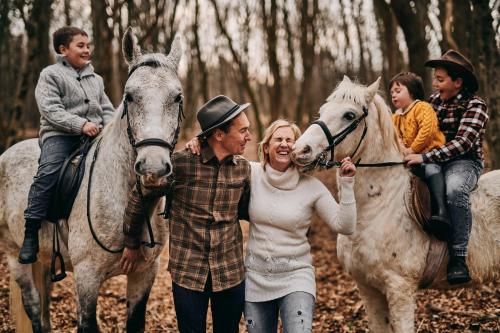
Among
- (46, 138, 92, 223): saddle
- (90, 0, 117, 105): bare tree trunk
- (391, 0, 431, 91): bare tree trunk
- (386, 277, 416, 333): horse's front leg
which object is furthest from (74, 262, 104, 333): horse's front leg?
(90, 0, 117, 105): bare tree trunk

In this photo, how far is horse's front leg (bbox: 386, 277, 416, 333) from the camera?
12.1 feet

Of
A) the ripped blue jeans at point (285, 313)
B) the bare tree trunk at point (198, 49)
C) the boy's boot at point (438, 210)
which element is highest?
the bare tree trunk at point (198, 49)

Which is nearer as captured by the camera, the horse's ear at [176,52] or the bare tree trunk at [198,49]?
the horse's ear at [176,52]

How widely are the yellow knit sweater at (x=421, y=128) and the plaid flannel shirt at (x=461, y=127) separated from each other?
107 mm

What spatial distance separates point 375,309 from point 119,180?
2.40m

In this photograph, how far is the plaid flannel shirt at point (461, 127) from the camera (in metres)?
3.91

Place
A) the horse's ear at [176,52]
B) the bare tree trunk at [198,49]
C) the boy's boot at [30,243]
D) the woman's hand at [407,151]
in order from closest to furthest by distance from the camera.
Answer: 1. the horse's ear at [176,52]
2. the boy's boot at [30,243]
3. the woman's hand at [407,151]
4. the bare tree trunk at [198,49]

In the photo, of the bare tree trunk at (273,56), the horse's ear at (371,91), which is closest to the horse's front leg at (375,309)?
the horse's ear at (371,91)

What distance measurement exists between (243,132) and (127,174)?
3.32 feet

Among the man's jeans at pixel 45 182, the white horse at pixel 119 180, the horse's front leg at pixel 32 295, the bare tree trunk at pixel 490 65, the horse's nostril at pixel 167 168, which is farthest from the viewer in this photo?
the bare tree trunk at pixel 490 65

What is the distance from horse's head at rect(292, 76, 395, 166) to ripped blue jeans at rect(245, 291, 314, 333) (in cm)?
105

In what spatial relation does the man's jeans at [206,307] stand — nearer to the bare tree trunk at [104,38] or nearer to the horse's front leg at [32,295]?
the horse's front leg at [32,295]

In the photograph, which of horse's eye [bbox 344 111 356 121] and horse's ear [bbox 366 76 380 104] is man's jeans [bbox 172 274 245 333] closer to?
horse's eye [bbox 344 111 356 121]

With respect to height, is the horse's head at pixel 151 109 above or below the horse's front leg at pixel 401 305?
above
